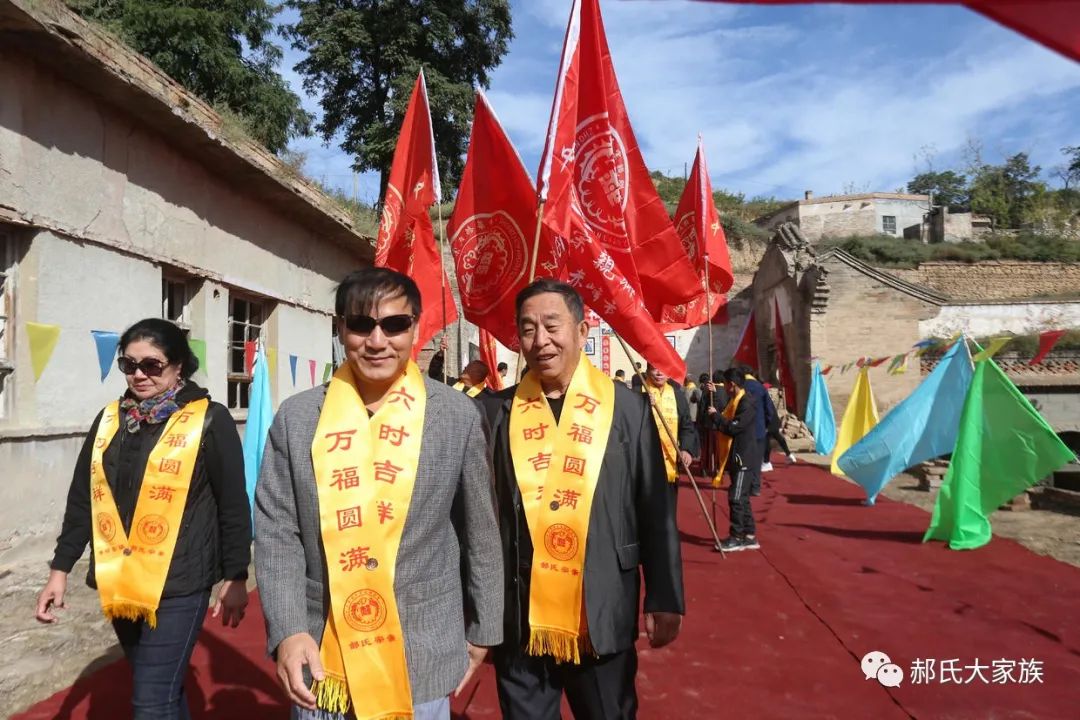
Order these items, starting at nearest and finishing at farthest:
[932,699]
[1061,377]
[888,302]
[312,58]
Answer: [932,699]
[1061,377]
[888,302]
[312,58]

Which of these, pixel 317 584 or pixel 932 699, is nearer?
pixel 317 584

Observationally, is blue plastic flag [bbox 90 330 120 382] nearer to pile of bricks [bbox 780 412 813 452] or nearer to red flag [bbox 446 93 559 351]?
red flag [bbox 446 93 559 351]

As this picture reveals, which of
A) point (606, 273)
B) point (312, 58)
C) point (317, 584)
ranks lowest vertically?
point (317, 584)

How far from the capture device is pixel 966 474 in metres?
6.77

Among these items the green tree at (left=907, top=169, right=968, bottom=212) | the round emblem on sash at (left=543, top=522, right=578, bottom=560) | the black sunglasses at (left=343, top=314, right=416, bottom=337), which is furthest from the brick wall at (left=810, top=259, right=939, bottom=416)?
the green tree at (left=907, top=169, right=968, bottom=212)

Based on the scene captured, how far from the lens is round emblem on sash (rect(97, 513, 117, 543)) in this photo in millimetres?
2508

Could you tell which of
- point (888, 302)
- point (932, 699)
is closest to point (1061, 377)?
point (888, 302)

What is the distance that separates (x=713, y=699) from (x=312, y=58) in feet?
69.3

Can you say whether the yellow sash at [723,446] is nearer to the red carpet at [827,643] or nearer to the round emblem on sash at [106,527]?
the red carpet at [827,643]

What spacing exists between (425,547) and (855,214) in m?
41.4

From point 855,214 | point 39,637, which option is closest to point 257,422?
point 39,637

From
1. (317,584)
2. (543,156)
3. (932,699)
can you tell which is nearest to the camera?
(317,584)

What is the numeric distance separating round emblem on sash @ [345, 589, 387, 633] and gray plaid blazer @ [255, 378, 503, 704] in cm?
7

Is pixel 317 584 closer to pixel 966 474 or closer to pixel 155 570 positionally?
pixel 155 570
